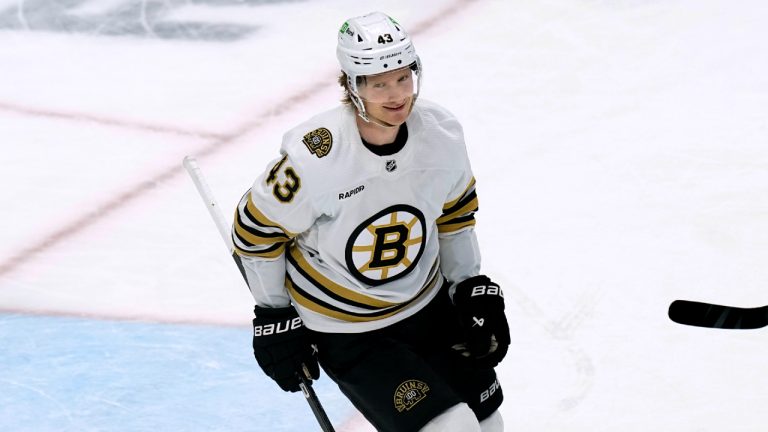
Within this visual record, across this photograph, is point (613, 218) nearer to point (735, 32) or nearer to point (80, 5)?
point (735, 32)

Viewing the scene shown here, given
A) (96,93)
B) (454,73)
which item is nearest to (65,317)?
(96,93)

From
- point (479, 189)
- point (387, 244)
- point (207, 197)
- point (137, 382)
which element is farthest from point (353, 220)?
point (479, 189)

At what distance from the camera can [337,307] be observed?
9.05 ft

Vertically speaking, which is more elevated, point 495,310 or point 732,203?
point 495,310

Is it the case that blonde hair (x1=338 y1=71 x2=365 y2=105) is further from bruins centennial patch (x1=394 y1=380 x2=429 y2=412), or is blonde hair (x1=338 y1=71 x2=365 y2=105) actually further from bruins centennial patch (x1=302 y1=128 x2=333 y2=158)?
bruins centennial patch (x1=394 y1=380 x2=429 y2=412)

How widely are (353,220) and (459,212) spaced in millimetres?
301

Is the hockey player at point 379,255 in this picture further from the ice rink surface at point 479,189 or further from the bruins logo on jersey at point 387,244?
the ice rink surface at point 479,189

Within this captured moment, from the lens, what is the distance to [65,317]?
12.8 ft

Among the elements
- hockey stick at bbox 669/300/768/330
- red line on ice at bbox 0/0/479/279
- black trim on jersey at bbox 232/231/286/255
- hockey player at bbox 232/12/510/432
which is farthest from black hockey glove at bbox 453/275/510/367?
red line on ice at bbox 0/0/479/279

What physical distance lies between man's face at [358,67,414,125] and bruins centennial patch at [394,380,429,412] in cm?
54

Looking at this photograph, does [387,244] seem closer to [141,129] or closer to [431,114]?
[431,114]

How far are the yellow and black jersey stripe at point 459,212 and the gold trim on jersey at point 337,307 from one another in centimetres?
12

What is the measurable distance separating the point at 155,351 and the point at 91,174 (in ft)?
3.83

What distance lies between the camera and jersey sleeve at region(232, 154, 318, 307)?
8.50ft
